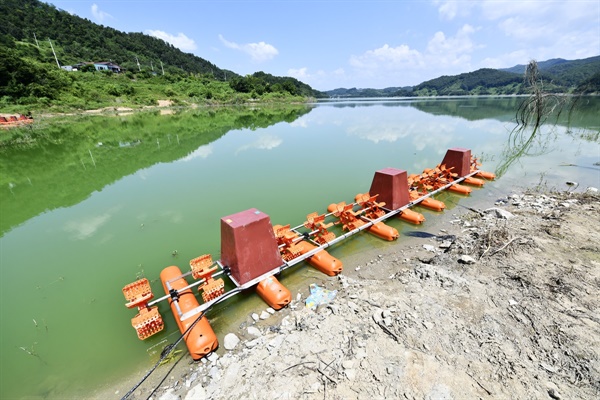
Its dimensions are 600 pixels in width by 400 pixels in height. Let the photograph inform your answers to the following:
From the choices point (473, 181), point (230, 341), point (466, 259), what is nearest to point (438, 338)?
point (466, 259)

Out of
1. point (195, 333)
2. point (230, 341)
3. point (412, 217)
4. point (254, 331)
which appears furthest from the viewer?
point (412, 217)

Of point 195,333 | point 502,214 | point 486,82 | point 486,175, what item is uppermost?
point 486,82

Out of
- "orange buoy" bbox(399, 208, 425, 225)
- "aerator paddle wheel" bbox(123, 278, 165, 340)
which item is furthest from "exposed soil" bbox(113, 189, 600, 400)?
"orange buoy" bbox(399, 208, 425, 225)

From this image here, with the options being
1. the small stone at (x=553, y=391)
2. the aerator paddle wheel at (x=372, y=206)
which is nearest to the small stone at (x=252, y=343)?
the small stone at (x=553, y=391)

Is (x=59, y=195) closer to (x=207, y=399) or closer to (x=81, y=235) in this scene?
(x=81, y=235)

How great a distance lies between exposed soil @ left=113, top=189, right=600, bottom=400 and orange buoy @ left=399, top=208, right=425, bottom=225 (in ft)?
7.53

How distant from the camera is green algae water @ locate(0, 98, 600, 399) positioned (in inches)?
169

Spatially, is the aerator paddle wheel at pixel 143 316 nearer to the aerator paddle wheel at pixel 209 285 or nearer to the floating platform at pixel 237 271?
the floating platform at pixel 237 271

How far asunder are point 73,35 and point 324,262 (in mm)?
142420

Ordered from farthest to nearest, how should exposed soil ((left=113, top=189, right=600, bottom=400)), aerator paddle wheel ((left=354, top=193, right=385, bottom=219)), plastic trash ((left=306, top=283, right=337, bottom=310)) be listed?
aerator paddle wheel ((left=354, top=193, right=385, bottom=219)) → plastic trash ((left=306, top=283, right=337, bottom=310)) → exposed soil ((left=113, top=189, right=600, bottom=400))

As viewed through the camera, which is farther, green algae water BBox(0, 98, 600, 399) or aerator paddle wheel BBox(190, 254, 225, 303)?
aerator paddle wheel BBox(190, 254, 225, 303)

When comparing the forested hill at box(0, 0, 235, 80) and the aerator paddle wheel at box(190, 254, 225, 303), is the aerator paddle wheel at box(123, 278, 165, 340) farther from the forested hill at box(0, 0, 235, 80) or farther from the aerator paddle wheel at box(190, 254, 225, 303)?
the forested hill at box(0, 0, 235, 80)

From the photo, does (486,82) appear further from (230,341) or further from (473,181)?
(230,341)

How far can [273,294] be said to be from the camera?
4695 mm
